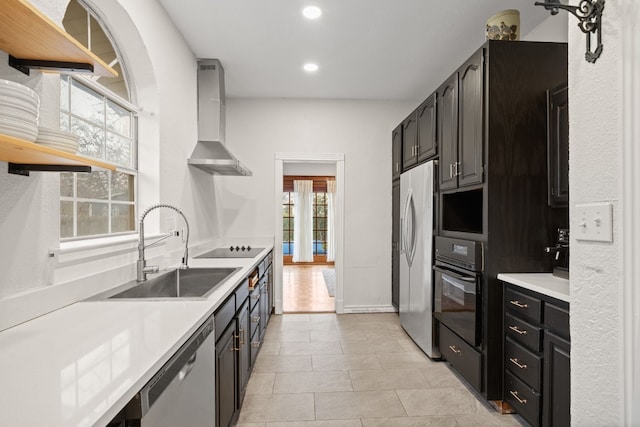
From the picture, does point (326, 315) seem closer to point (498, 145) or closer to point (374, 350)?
point (374, 350)

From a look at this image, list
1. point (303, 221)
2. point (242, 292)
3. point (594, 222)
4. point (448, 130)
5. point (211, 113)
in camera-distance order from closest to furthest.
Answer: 1. point (594, 222)
2. point (242, 292)
3. point (448, 130)
4. point (211, 113)
5. point (303, 221)

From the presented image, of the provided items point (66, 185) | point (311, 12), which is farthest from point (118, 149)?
point (311, 12)

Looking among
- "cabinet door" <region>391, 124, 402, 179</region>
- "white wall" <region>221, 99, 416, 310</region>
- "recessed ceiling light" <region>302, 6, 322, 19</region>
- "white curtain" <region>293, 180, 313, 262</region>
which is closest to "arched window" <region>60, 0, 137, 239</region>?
"recessed ceiling light" <region>302, 6, 322, 19</region>

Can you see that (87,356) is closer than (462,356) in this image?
Yes

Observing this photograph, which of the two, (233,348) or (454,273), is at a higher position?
(454,273)

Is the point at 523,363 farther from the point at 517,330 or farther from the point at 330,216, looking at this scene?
the point at 330,216

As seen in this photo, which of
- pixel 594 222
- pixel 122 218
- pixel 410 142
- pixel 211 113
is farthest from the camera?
pixel 410 142

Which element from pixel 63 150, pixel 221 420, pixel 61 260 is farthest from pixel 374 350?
pixel 63 150

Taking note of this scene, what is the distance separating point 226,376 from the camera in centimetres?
170

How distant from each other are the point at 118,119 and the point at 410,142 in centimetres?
276

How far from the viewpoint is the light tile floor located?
6.89 ft

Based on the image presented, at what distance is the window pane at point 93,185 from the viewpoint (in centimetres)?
183

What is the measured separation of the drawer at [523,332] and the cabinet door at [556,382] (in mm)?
57

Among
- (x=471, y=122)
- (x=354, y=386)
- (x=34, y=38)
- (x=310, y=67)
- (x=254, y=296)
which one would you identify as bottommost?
(x=354, y=386)
